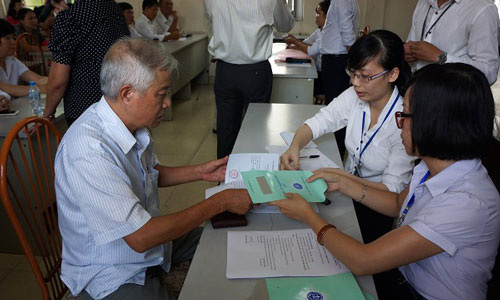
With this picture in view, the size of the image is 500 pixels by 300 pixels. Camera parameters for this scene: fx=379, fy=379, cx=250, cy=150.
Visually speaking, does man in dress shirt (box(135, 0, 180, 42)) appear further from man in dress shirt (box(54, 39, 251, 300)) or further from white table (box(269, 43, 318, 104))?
man in dress shirt (box(54, 39, 251, 300))

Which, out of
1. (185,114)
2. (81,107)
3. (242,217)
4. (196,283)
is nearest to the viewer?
(196,283)

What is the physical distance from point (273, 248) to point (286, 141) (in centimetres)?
81

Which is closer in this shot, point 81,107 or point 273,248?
point 273,248

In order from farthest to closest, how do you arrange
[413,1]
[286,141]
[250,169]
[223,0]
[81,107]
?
[413,1], [223,0], [81,107], [286,141], [250,169]

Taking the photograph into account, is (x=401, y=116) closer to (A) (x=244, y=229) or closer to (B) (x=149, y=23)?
(A) (x=244, y=229)

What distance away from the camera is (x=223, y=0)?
2.54 m

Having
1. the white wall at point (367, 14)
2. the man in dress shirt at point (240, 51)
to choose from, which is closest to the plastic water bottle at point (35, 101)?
the man in dress shirt at point (240, 51)

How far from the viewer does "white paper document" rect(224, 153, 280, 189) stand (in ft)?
4.48

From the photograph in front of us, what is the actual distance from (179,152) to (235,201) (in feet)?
8.48

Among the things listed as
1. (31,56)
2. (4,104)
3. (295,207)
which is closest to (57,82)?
(4,104)

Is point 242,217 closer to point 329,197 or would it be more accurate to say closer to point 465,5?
point 329,197

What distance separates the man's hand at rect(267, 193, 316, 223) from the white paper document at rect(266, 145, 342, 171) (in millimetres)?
376

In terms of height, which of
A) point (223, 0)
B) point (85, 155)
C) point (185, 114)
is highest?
point (223, 0)

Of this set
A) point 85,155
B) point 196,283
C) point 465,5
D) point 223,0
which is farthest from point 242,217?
point 223,0
